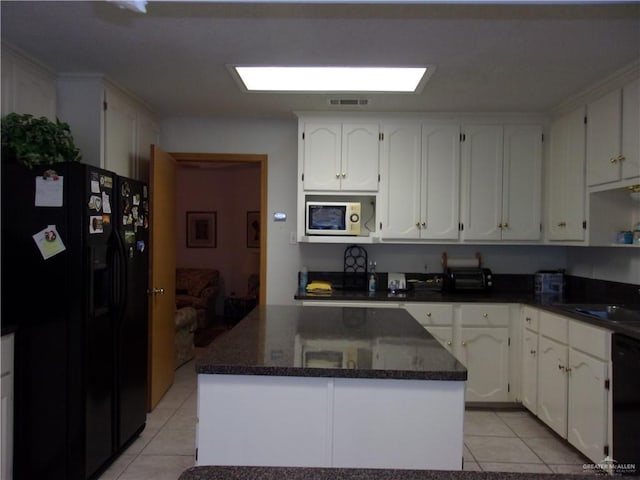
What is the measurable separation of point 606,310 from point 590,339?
683mm

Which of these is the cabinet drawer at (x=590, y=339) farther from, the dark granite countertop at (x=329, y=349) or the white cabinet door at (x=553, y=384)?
the dark granite countertop at (x=329, y=349)

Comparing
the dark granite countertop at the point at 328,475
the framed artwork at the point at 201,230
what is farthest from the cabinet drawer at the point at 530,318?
the framed artwork at the point at 201,230

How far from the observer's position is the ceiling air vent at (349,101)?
3.25m

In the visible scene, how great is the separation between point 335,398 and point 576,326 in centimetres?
188

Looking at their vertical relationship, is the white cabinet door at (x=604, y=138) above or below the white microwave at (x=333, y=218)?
above

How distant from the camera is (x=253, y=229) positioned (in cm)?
682

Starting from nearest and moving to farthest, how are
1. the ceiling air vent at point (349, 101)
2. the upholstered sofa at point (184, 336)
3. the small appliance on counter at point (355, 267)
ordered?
the ceiling air vent at point (349, 101), the small appliance on counter at point (355, 267), the upholstered sofa at point (184, 336)

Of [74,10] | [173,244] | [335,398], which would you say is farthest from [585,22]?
[173,244]

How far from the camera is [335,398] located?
1.51 meters

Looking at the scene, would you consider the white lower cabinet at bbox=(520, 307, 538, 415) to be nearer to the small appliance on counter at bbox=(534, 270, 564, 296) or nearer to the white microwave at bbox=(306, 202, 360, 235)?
the small appliance on counter at bbox=(534, 270, 564, 296)

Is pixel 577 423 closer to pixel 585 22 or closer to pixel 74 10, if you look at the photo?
pixel 585 22

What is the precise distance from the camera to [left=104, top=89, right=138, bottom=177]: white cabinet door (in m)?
2.92

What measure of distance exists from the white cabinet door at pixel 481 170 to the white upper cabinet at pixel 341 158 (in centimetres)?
75

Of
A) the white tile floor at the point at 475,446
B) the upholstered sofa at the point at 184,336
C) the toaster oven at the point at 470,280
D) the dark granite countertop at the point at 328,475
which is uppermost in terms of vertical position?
the toaster oven at the point at 470,280
